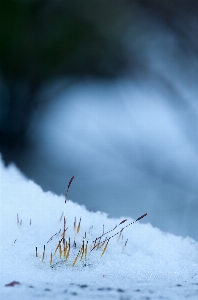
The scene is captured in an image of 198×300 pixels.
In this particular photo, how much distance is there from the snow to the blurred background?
0.88 feet

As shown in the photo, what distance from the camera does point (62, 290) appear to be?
4.67 feet

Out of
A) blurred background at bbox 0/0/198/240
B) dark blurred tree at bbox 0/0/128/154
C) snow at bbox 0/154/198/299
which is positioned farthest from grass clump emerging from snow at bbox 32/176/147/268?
dark blurred tree at bbox 0/0/128/154

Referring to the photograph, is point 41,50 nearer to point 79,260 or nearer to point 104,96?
point 104,96

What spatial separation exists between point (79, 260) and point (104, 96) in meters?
1.45

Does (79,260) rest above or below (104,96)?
below

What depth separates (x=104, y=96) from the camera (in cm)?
288

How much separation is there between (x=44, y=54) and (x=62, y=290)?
1895 millimetres

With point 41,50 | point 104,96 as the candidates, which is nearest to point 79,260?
point 104,96

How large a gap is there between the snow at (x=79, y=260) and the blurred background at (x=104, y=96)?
Result: 267 mm

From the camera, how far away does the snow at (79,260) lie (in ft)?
4.79

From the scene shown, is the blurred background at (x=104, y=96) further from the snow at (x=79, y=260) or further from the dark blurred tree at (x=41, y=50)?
the snow at (x=79, y=260)

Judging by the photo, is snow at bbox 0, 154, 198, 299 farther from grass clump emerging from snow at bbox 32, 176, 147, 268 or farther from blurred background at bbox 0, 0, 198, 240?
blurred background at bbox 0, 0, 198, 240

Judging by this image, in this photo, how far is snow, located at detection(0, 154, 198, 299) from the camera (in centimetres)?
146

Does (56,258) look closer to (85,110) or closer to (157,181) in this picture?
(157,181)
